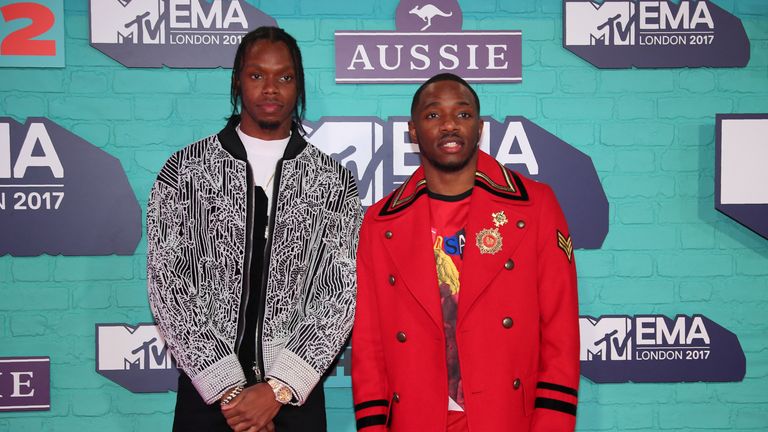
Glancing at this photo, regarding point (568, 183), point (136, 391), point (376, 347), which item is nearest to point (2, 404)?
point (136, 391)

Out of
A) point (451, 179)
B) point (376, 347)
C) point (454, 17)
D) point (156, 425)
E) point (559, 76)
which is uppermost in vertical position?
point (454, 17)

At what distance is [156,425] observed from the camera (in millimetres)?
2930

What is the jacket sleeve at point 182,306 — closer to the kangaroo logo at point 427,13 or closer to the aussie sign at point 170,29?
the aussie sign at point 170,29

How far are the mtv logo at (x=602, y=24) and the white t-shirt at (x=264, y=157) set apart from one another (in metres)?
1.32

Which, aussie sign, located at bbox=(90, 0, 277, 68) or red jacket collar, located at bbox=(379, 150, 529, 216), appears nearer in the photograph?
red jacket collar, located at bbox=(379, 150, 529, 216)

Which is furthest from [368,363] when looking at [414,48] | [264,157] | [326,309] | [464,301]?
[414,48]

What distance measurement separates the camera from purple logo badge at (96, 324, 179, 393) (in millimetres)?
2904

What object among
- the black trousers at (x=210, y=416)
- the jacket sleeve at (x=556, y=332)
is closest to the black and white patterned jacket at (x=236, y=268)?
the black trousers at (x=210, y=416)

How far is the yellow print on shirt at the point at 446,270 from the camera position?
220 centimetres

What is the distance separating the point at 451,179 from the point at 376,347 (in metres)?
0.57

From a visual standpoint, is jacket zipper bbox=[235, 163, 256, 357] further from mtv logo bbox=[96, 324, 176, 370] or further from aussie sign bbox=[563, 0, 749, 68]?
aussie sign bbox=[563, 0, 749, 68]

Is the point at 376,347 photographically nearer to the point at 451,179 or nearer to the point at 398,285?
the point at 398,285

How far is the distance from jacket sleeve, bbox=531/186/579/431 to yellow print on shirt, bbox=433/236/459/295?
253 millimetres

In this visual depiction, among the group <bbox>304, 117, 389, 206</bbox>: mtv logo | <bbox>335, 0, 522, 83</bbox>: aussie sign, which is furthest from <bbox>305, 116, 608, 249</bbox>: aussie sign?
<bbox>335, 0, 522, 83</bbox>: aussie sign
